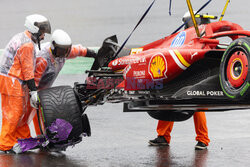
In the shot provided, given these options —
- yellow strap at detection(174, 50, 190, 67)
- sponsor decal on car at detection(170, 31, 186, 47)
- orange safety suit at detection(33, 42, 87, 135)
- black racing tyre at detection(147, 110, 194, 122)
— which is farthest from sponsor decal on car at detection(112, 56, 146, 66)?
black racing tyre at detection(147, 110, 194, 122)

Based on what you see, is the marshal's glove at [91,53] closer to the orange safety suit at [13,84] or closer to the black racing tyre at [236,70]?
the orange safety suit at [13,84]

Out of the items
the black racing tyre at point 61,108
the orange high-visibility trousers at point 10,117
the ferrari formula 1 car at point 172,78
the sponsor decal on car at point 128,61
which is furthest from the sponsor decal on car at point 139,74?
the orange high-visibility trousers at point 10,117

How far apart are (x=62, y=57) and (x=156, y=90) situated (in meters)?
1.91

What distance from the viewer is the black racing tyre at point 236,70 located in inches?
167

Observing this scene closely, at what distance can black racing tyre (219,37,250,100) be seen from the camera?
4.23 metres

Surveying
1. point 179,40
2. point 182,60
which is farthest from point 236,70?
Result: point 179,40

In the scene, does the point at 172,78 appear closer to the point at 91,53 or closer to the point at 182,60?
the point at 182,60

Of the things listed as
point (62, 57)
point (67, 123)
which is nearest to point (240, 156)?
point (67, 123)

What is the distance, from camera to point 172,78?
17.1 ft

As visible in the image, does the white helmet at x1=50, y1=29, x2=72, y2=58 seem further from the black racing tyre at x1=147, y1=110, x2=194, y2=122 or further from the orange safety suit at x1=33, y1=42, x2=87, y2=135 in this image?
the black racing tyre at x1=147, y1=110, x2=194, y2=122

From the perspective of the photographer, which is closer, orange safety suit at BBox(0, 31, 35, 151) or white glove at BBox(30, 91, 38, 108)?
white glove at BBox(30, 91, 38, 108)

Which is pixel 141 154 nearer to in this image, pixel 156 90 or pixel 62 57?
pixel 156 90

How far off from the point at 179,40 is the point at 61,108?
1.69 meters

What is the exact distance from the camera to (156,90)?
212 inches
